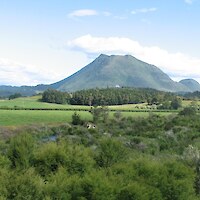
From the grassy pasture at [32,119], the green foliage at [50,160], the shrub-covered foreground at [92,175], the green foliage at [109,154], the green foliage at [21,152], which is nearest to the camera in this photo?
the shrub-covered foreground at [92,175]

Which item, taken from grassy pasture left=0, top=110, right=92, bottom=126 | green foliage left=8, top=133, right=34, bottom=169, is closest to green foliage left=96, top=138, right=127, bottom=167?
green foliage left=8, top=133, right=34, bottom=169

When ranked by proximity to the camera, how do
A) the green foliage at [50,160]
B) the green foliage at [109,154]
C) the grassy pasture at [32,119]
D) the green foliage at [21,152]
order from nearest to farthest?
the green foliage at [50,160] < the green foliage at [21,152] < the green foliage at [109,154] < the grassy pasture at [32,119]

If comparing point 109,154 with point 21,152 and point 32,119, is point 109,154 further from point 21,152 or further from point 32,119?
point 32,119

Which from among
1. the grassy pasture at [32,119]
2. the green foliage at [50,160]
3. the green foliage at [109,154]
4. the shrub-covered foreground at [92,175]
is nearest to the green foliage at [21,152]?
the shrub-covered foreground at [92,175]

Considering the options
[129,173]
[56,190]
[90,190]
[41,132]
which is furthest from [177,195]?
[41,132]

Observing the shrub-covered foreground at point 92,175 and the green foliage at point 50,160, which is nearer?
the shrub-covered foreground at point 92,175

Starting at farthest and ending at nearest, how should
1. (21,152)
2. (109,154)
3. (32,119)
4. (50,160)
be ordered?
(32,119) → (21,152) → (109,154) → (50,160)

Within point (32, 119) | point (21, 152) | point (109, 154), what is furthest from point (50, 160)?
point (32, 119)

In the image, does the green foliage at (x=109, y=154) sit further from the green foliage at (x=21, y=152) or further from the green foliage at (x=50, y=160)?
the green foliage at (x=21, y=152)

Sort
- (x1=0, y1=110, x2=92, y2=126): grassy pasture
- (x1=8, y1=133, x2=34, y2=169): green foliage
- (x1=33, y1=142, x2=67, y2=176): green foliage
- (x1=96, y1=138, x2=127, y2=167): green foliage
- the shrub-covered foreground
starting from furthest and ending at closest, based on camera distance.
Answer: (x1=0, y1=110, x2=92, y2=126): grassy pasture
(x1=96, y1=138, x2=127, y2=167): green foliage
(x1=8, y1=133, x2=34, y2=169): green foliage
(x1=33, y1=142, x2=67, y2=176): green foliage
the shrub-covered foreground

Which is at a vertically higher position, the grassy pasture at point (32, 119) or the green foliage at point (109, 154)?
the green foliage at point (109, 154)

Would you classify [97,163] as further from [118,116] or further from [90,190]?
[118,116]

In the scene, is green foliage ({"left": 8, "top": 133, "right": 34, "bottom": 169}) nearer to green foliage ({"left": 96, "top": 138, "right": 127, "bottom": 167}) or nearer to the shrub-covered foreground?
the shrub-covered foreground

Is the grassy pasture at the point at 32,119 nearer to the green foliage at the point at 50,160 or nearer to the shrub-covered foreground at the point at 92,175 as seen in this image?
the shrub-covered foreground at the point at 92,175
